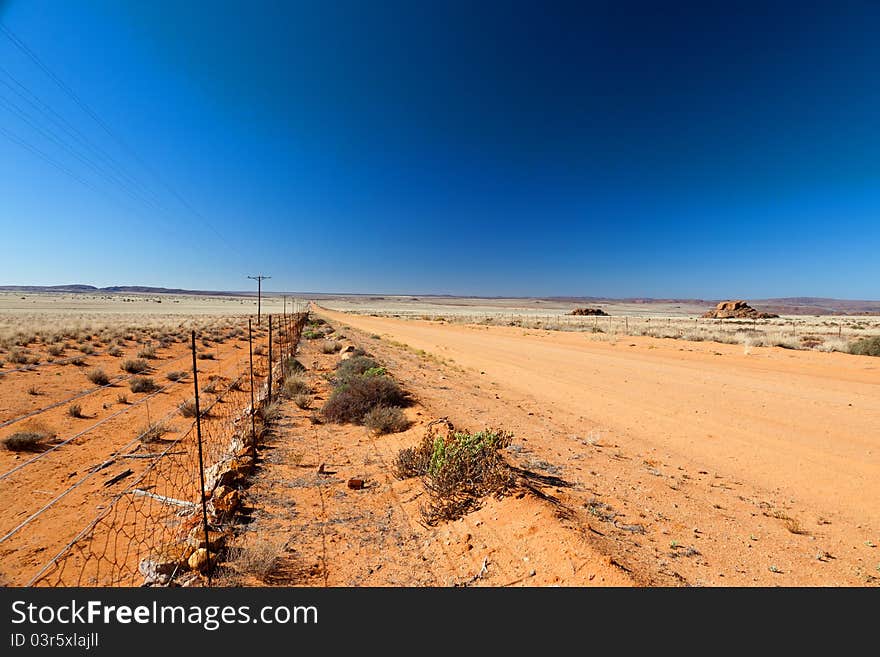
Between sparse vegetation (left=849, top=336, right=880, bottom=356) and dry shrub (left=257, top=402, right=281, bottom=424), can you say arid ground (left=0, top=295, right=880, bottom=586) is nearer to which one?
dry shrub (left=257, top=402, right=281, bottom=424)

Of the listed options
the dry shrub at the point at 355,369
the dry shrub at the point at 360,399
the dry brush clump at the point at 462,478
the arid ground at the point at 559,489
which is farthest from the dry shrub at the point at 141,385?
the dry brush clump at the point at 462,478

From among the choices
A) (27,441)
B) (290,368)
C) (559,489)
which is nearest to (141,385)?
(290,368)

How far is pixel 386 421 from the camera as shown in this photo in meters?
7.03

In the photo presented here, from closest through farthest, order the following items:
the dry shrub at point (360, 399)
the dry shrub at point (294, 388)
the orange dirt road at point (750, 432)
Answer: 1. the orange dirt road at point (750, 432)
2. the dry shrub at point (360, 399)
3. the dry shrub at point (294, 388)

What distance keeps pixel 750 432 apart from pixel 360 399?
7.57m

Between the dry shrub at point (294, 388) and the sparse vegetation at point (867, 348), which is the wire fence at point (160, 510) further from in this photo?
the sparse vegetation at point (867, 348)

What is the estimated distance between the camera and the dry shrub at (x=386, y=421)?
6.98 metres

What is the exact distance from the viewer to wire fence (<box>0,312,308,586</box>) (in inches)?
128

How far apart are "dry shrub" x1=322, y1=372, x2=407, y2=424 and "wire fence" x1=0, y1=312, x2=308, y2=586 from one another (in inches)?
56.4

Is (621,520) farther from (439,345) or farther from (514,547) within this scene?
(439,345)

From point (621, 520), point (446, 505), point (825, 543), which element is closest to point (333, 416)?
point (446, 505)

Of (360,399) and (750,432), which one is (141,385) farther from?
(750,432)

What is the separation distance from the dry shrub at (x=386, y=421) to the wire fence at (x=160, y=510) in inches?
77.4

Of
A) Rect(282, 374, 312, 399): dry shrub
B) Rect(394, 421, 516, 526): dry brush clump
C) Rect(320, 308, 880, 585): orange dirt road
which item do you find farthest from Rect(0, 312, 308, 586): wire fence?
Rect(320, 308, 880, 585): orange dirt road
